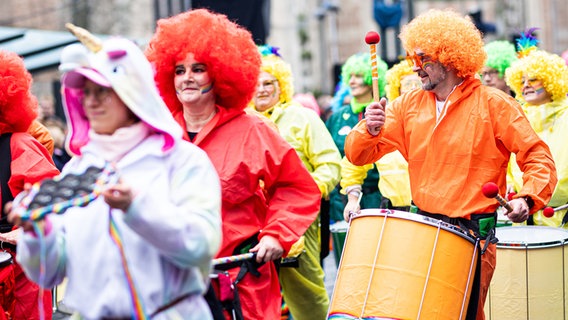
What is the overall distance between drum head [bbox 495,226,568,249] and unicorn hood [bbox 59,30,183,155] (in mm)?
3103

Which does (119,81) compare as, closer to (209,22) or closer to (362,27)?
(209,22)

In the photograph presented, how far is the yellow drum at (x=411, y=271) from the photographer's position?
16.7 ft

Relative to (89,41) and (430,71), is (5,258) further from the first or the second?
(430,71)

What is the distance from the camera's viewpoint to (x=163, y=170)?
3547 mm

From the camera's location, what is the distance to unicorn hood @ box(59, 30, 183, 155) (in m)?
3.53

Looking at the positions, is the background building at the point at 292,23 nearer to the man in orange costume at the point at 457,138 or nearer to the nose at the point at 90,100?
the man in orange costume at the point at 457,138

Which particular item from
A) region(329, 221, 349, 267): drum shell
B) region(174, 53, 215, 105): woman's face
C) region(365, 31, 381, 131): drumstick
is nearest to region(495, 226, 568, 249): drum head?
region(365, 31, 381, 131): drumstick

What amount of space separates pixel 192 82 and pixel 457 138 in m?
1.46

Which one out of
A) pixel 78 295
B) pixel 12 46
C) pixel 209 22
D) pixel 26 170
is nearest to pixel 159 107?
pixel 78 295

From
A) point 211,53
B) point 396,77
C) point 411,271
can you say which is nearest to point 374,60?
point 211,53

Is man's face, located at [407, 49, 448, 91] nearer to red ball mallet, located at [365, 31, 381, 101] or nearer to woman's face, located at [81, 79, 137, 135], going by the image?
red ball mallet, located at [365, 31, 381, 101]

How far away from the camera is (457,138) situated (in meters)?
5.54

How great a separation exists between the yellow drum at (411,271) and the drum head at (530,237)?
3.26ft

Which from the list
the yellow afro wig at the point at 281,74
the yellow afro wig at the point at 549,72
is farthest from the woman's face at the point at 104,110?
the yellow afro wig at the point at 549,72
